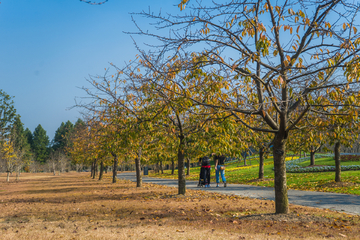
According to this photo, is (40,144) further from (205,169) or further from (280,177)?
(280,177)

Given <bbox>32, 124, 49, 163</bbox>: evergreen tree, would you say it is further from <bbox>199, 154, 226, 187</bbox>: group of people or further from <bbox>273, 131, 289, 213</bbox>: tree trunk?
<bbox>273, 131, 289, 213</bbox>: tree trunk

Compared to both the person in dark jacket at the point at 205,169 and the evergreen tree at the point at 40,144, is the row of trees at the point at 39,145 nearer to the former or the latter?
the evergreen tree at the point at 40,144

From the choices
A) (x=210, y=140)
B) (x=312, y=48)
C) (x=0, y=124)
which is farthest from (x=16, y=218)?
(x=0, y=124)

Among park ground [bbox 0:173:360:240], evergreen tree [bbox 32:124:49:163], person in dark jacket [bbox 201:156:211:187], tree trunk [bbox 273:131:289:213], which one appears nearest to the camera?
park ground [bbox 0:173:360:240]

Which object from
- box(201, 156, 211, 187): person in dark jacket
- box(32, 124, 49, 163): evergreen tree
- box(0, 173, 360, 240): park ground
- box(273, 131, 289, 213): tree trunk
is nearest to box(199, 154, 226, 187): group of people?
box(201, 156, 211, 187): person in dark jacket

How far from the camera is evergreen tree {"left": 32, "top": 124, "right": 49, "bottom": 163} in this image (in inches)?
3639

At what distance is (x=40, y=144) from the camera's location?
9412 centimetres

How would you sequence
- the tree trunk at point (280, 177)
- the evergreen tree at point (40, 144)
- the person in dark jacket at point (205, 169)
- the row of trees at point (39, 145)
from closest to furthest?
the tree trunk at point (280, 177)
the person in dark jacket at point (205, 169)
the row of trees at point (39, 145)
the evergreen tree at point (40, 144)

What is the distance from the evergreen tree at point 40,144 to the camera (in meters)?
92.4

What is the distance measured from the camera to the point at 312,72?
6004 millimetres

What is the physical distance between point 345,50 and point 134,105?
299 inches

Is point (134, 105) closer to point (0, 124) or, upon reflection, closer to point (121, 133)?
point (121, 133)

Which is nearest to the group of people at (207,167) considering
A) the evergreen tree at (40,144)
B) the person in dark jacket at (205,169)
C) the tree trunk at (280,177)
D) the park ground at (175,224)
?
the person in dark jacket at (205,169)

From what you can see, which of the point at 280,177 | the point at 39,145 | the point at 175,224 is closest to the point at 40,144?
the point at 39,145
